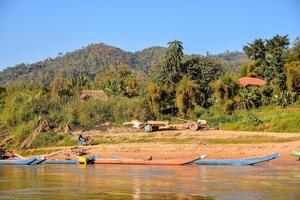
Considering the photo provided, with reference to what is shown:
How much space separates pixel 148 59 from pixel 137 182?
14708 cm

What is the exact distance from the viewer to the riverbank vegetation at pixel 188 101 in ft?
153

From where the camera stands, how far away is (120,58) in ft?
554

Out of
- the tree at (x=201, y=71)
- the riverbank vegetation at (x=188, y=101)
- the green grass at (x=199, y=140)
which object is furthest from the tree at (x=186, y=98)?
the green grass at (x=199, y=140)

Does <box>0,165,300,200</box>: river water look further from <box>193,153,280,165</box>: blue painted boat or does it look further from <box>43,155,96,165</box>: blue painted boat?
<box>43,155,96,165</box>: blue painted boat

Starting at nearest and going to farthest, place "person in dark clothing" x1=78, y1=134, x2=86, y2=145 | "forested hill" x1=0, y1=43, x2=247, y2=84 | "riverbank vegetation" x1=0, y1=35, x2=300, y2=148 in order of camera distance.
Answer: "person in dark clothing" x1=78, y1=134, x2=86, y2=145, "riverbank vegetation" x1=0, y1=35, x2=300, y2=148, "forested hill" x1=0, y1=43, x2=247, y2=84

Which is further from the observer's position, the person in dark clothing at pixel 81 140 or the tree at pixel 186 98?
the tree at pixel 186 98

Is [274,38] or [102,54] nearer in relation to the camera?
[274,38]

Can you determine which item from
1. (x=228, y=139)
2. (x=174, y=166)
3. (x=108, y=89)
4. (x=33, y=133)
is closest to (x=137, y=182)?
(x=174, y=166)

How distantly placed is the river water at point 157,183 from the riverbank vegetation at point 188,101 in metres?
14.4

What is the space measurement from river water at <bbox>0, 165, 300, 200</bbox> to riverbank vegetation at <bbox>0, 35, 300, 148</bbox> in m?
14.4

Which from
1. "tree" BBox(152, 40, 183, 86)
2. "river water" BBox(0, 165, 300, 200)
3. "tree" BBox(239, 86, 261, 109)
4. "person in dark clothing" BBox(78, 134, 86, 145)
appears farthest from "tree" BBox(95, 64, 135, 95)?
"river water" BBox(0, 165, 300, 200)

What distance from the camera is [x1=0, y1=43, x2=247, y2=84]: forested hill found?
500 feet

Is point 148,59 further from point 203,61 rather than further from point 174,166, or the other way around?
point 174,166

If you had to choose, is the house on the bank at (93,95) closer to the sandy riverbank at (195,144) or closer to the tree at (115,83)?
the tree at (115,83)
